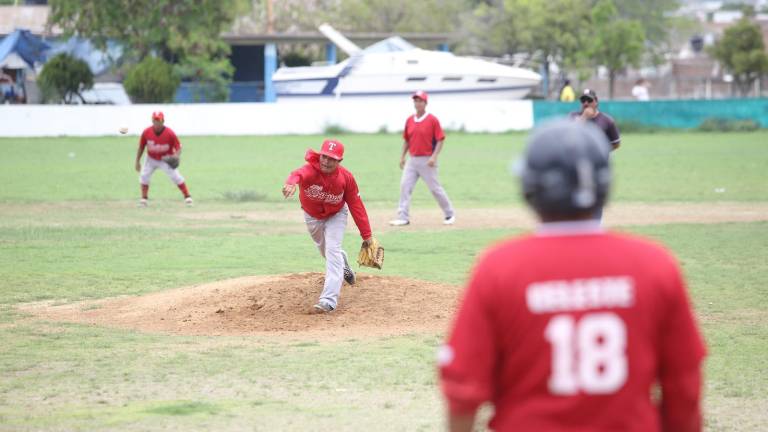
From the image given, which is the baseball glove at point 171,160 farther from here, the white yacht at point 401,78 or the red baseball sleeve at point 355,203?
the white yacht at point 401,78

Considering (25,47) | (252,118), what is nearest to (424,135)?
(252,118)

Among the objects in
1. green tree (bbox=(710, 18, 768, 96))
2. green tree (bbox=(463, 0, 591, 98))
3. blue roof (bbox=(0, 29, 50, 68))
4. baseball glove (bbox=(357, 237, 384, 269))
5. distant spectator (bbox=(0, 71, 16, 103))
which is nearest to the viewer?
baseball glove (bbox=(357, 237, 384, 269))

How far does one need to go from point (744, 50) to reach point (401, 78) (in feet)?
67.5

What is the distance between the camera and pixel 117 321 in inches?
441

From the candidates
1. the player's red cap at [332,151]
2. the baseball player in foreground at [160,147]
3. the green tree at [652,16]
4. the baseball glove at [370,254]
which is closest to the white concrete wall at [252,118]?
the baseball player in foreground at [160,147]

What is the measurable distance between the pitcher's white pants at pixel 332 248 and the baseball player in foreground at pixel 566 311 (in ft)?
25.8

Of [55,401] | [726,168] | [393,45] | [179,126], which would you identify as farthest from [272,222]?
[393,45]

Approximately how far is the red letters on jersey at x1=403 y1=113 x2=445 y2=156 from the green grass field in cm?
135

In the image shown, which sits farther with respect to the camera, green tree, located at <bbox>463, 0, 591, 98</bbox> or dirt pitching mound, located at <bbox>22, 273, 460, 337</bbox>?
green tree, located at <bbox>463, 0, 591, 98</bbox>

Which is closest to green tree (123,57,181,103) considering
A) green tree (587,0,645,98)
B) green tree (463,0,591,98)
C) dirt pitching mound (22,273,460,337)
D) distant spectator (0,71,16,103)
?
distant spectator (0,71,16,103)

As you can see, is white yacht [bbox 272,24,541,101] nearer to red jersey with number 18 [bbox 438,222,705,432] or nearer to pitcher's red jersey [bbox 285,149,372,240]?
pitcher's red jersey [bbox 285,149,372,240]

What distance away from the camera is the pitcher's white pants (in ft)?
36.7

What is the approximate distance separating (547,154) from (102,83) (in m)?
57.2

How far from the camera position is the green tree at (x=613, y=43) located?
60.1m
